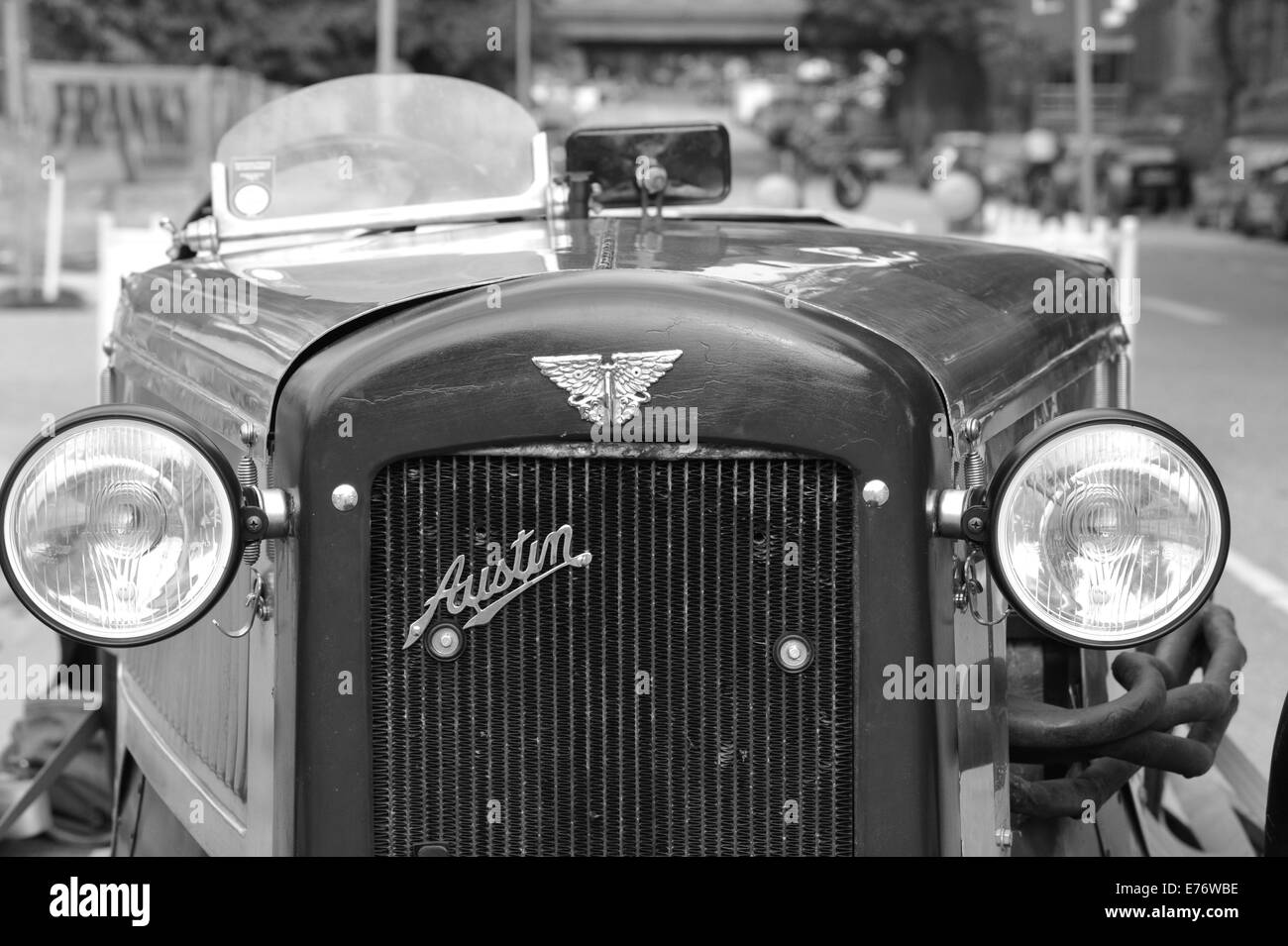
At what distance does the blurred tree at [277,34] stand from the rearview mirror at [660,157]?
1125 inches

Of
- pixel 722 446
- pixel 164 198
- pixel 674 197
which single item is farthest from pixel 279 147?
pixel 164 198

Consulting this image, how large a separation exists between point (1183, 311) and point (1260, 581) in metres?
11.3

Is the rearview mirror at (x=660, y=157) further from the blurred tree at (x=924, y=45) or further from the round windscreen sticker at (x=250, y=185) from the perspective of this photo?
the blurred tree at (x=924, y=45)

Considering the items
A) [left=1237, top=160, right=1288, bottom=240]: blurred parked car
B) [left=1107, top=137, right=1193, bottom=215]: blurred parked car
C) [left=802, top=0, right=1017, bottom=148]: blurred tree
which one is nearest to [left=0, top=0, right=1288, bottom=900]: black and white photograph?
[left=1237, top=160, right=1288, bottom=240]: blurred parked car

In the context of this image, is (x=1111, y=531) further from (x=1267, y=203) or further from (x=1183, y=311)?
(x=1267, y=203)

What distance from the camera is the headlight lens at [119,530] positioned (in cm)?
206

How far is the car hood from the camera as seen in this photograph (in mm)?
2258

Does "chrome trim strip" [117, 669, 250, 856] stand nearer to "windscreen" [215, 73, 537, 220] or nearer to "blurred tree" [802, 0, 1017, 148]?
"windscreen" [215, 73, 537, 220]

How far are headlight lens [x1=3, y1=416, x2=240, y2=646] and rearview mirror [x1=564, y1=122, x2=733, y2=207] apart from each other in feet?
5.48

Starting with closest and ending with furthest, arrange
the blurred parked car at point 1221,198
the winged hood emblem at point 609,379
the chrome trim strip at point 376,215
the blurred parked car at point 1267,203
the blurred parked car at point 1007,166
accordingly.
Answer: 1. the winged hood emblem at point 609,379
2. the chrome trim strip at point 376,215
3. the blurred parked car at point 1267,203
4. the blurred parked car at point 1221,198
5. the blurred parked car at point 1007,166

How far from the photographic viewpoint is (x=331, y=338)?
2201 millimetres

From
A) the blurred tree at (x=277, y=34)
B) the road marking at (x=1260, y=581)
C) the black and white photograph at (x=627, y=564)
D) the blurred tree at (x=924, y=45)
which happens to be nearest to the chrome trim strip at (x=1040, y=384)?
the black and white photograph at (x=627, y=564)
